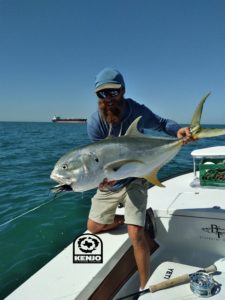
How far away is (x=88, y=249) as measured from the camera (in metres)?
Result: 2.90

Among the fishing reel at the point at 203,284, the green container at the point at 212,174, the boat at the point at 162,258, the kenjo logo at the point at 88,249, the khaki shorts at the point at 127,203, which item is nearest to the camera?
the boat at the point at 162,258

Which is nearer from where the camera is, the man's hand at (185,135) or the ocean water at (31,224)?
the man's hand at (185,135)

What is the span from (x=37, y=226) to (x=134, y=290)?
2.47 meters

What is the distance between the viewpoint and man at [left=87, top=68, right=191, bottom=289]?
8.94ft

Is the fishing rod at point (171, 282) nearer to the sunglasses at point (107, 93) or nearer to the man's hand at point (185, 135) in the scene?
the man's hand at point (185, 135)

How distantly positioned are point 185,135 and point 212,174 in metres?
1.75

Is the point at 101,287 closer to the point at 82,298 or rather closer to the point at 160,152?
the point at 82,298

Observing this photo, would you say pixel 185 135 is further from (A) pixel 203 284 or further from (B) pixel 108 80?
(A) pixel 203 284

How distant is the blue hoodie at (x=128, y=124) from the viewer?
9.70 feet

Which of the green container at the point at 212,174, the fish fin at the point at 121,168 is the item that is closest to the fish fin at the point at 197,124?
the fish fin at the point at 121,168

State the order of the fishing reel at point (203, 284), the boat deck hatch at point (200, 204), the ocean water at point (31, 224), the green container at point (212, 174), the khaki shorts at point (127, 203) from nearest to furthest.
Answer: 1. the fishing reel at point (203, 284)
2. the khaki shorts at point (127, 203)
3. the boat deck hatch at point (200, 204)
4. the ocean water at point (31, 224)
5. the green container at point (212, 174)

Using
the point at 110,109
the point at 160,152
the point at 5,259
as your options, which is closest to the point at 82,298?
the point at 160,152

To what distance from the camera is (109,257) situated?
2795mm

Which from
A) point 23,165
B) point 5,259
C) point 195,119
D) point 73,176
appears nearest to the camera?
point 73,176
